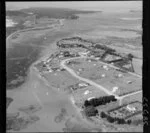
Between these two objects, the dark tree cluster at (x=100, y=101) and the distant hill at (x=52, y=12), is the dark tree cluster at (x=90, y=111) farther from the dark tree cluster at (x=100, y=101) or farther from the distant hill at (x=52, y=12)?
the distant hill at (x=52, y=12)

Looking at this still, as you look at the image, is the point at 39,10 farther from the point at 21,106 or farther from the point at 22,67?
the point at 21,106

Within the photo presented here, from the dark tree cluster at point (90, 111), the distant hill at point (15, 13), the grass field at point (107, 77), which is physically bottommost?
the dark tree cluster at point (90, 111)

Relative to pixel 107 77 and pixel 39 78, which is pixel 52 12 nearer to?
pixel 39 78

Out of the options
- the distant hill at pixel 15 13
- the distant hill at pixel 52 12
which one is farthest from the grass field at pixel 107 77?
the distant hill at pixel 15 13

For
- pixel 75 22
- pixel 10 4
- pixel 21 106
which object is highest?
pixel 10 4

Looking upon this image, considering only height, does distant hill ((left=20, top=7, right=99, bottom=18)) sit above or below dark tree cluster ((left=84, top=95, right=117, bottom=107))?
above

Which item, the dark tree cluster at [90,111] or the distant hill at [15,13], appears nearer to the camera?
the dark tree cluster at [90,111]

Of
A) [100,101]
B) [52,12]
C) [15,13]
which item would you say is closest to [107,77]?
[100,101]

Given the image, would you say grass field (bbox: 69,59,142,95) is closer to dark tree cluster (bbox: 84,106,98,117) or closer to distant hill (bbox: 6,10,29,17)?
dark tree cluster (bbox: 84,106,98,117)

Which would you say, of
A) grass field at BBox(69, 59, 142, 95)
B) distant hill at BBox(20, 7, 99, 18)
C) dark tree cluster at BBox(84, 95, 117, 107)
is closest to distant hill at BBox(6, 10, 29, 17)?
distant hill at BBox(20, 7, 99, 18)

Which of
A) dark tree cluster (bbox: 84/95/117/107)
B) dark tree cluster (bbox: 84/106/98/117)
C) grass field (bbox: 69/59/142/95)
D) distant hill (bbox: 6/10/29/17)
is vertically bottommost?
dark tree cluster (bbox: 84/106/98/117)

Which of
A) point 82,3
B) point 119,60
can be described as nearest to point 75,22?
point 82,3
